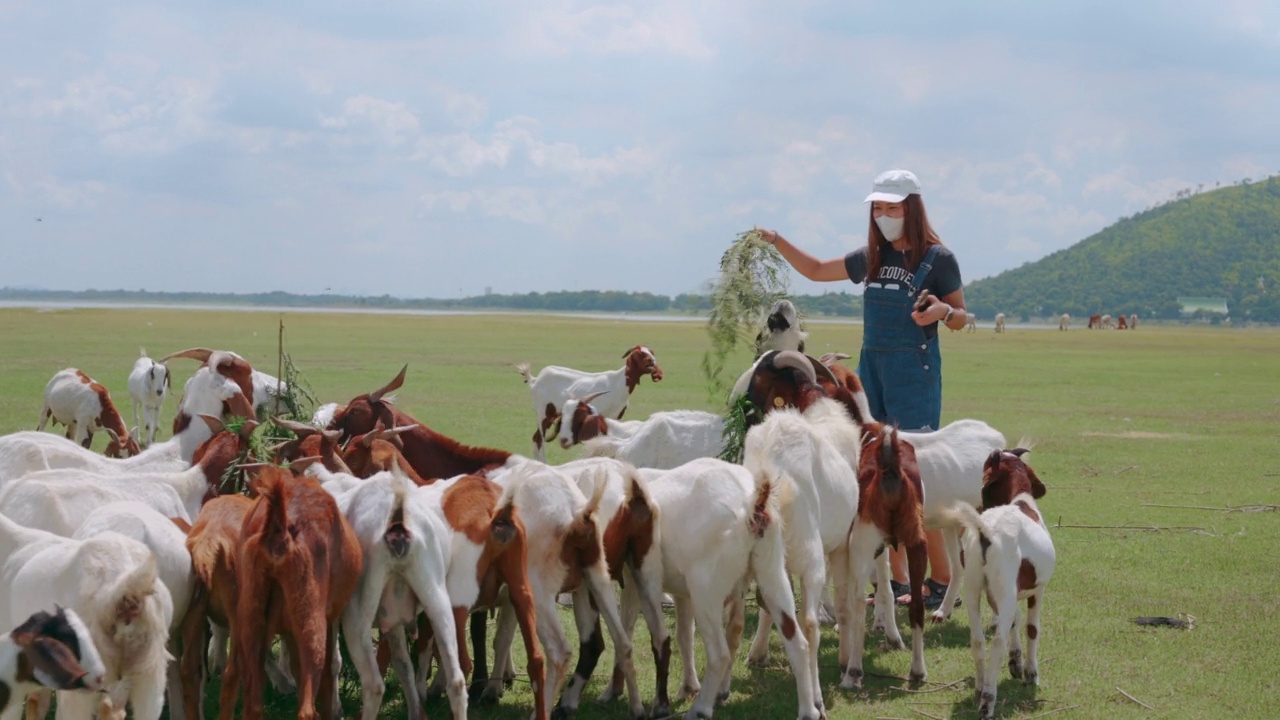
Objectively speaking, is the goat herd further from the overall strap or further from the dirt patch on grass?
the dirt patch on grass

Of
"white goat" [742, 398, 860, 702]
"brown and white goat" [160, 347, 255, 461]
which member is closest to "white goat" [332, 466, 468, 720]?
"white goat" [742, 398, 860, 702]

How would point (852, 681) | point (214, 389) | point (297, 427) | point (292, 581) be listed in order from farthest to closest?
point (214, 389) → point (297, 427) → point (852, 681) → point (292, 581)

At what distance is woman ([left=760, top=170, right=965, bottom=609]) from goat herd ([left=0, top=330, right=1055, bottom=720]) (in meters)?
0.28

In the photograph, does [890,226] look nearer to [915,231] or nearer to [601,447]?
[915,231]

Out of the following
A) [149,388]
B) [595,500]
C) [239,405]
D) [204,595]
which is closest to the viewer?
[204,595]

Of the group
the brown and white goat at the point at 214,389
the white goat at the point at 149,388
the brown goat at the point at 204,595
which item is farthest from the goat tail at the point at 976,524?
the white goat at the point at 149,388

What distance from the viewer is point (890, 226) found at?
961cm

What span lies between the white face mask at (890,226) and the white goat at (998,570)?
245 cm

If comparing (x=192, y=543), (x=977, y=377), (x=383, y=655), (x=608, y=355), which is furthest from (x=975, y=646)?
(x=608, y=355)

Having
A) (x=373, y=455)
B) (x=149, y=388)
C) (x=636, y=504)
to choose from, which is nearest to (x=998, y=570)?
(x=636, y=504)

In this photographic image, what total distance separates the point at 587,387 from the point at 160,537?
498 inches

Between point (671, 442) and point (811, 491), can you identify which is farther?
point (671, 442)

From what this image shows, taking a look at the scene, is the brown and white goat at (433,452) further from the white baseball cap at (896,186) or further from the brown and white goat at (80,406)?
the brown and white goat at (80,406)

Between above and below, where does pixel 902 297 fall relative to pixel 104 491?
above
